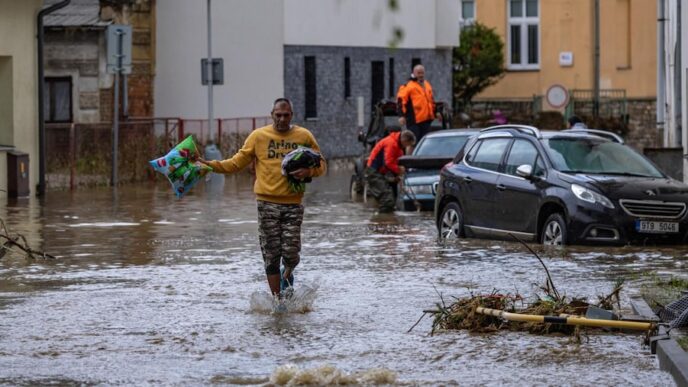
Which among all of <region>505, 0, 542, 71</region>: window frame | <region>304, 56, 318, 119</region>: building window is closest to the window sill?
<region>505, 0, 542, 71</region>: window frame

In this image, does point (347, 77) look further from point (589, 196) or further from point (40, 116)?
point (589, 196)

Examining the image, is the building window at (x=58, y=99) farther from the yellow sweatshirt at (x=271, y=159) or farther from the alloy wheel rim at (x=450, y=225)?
the yellow sweatshirt at (x=271, y=159)

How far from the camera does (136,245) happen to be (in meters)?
20.8

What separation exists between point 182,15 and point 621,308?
3210 cm

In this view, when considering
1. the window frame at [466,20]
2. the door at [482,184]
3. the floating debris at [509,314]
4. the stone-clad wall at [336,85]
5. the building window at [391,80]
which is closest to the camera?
the floating debris at [509,314]

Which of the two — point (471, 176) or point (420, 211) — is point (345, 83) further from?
point (471, 176)

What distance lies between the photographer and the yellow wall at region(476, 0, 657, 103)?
196 ft

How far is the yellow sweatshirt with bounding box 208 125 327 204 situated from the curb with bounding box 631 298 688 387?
11.8ft

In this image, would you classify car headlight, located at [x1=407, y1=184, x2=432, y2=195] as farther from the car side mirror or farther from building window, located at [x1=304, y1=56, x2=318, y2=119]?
building window, located at [x1=304, y1=56, x2=318, y2=119]

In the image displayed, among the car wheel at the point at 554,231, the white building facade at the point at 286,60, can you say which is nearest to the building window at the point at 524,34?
the white building facade at the point at 286,60

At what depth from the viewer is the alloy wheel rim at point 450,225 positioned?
21828 millimetres

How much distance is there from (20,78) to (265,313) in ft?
60.4

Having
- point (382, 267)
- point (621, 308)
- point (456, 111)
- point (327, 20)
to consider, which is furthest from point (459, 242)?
point (456, 111)

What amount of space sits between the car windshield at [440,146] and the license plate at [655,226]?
9.06 m
